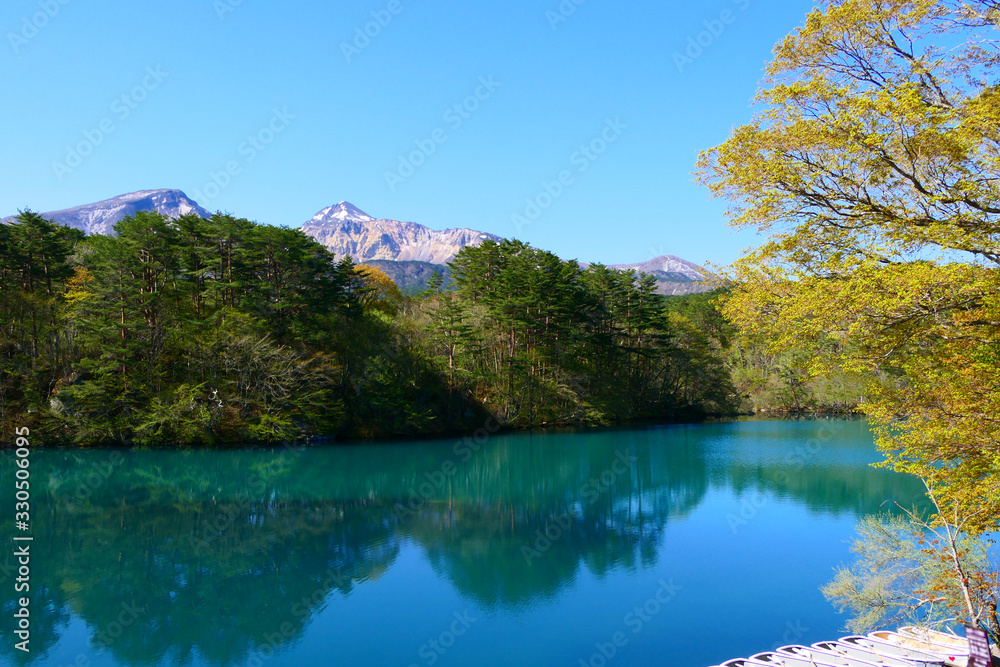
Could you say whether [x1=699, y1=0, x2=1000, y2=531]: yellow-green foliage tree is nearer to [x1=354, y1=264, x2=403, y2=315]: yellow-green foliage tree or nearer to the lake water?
the lake water

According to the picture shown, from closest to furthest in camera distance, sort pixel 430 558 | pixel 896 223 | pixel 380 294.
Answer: pixel 896 223, pixel 430 558, pixel 380 294

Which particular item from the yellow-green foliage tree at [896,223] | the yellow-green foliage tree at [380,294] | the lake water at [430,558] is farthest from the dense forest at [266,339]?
the yellow-green foliage tree at [896,223]

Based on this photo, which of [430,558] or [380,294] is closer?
[430,558]

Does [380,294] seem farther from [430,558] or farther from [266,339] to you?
[430,558]

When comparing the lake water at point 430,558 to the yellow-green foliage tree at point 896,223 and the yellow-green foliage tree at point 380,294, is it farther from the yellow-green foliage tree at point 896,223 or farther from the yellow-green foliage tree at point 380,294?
the yellow-green foliage tree at point 380,294

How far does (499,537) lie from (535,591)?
401cm

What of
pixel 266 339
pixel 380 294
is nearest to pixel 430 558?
pixel 266 339

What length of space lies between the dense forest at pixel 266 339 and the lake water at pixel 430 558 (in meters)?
3.33

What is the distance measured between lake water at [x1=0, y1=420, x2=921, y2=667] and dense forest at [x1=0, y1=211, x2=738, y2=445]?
3.33m

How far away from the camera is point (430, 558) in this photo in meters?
13.8

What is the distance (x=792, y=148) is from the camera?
761cm

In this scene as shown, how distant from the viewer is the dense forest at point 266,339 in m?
28.3

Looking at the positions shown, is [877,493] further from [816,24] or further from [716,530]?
[816,24]

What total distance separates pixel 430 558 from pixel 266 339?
19646 millimetres
